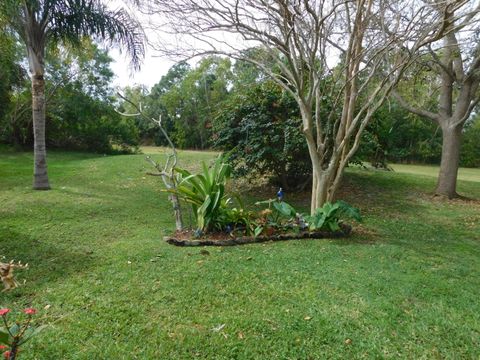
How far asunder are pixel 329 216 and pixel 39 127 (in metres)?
6.18

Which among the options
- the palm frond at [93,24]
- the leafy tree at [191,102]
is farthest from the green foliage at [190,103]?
the palm frond at [93,24]

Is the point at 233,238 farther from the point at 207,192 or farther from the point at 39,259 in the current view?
the point at 39,259

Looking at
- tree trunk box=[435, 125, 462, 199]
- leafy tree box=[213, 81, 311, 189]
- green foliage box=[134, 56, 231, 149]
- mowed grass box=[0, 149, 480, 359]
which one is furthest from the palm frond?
green foliage box=[134, 56, 231, 149]

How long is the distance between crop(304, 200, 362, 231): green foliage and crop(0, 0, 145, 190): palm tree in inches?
221

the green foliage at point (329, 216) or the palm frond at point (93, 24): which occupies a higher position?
the palm frond at point (93, 24)

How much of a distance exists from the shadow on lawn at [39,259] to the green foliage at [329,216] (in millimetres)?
2726

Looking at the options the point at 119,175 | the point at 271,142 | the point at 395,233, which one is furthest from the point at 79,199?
the point at 395,233

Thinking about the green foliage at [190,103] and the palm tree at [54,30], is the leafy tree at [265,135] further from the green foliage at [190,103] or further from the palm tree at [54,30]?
the green foliage at [190,103]

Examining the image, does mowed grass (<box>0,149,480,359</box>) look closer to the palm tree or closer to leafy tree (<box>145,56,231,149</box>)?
the palm tree

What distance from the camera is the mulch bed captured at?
162 inches

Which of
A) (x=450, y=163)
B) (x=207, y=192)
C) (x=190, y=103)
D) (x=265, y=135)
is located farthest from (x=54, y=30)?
(x=190, y=103)

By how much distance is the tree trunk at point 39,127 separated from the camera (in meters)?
7.02

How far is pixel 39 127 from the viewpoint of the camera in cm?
707

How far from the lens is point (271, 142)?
278 inches
